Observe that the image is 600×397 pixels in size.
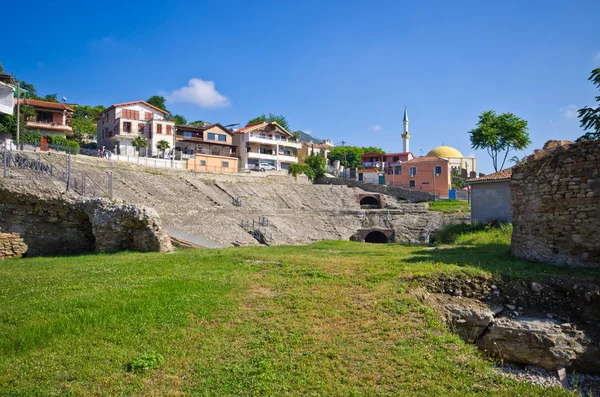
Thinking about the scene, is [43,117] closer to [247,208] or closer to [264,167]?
[264,167]

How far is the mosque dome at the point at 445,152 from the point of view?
71062 millimetres

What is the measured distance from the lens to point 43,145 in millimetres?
36688

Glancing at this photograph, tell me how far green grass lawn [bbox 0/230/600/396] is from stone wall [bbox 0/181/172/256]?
6020 millimetres

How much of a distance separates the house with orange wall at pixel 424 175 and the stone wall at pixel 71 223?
44165 mm

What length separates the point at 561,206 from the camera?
12008 millimetres

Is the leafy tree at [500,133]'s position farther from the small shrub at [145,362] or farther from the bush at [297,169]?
the small shrub at [145,362]

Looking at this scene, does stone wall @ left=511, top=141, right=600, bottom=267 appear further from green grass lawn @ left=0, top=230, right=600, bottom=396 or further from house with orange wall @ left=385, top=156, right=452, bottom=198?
house with orange wall @ left=385, top=156, right=452, bottom=198

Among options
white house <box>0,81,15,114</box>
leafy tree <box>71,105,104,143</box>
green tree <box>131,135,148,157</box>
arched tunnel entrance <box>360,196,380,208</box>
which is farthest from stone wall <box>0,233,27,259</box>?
leafy tree <box>71,105,104,143</box>

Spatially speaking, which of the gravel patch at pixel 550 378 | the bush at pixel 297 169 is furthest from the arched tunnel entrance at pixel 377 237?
the gravel patch at pixel 550 378

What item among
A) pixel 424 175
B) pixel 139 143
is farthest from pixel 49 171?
pixel 424 175

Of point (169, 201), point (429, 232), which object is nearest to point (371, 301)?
point (169, 201)

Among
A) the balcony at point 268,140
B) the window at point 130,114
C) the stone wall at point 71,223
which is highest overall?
the window at point 130,114

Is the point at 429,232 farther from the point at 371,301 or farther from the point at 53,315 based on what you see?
the point at 53,315

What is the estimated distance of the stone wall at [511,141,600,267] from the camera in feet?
37.0
